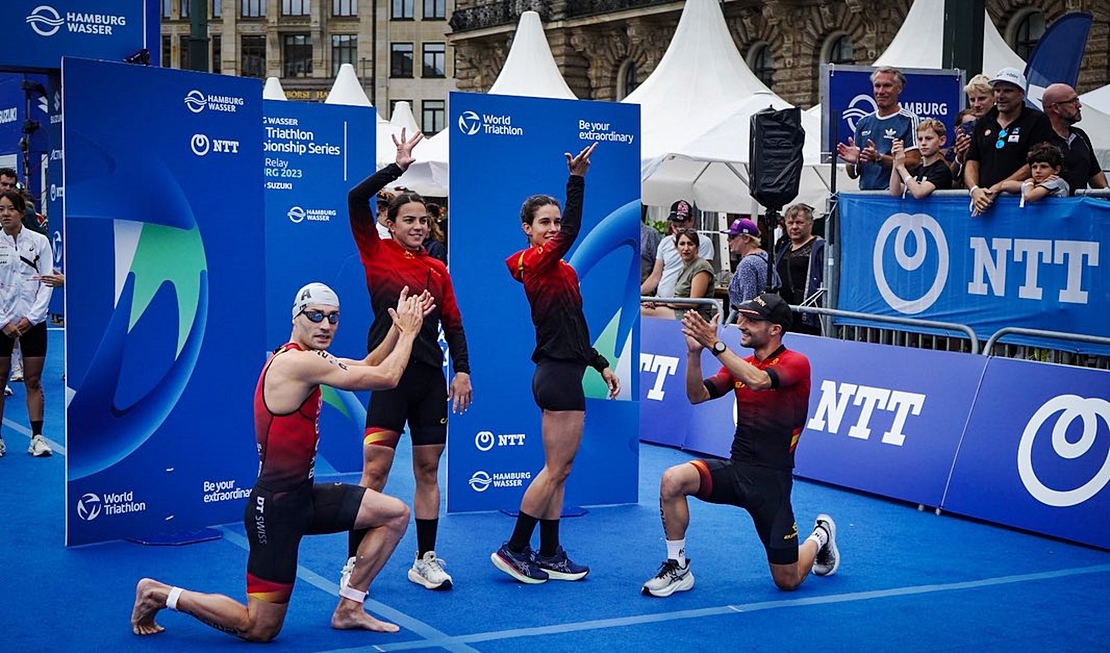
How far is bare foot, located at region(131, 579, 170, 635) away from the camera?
670 cm

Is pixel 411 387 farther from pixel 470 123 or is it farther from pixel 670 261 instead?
pixel 670 261

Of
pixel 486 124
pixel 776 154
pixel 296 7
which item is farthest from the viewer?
pixel 296 7

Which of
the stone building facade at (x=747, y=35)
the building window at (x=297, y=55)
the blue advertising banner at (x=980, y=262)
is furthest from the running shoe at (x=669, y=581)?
the building window at (x=297, y=55)

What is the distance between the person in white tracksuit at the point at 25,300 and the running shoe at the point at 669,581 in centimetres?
603

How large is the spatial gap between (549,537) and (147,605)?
2.40 m

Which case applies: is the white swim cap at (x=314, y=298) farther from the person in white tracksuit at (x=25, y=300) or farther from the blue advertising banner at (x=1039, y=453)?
the person in white tracksuit at (x=25, y=300)

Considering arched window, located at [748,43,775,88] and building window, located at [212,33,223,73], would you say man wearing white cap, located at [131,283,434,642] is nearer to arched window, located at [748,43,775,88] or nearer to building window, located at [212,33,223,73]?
arched window, located at [748,43,775,88]

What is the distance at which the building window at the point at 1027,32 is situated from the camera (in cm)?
3222

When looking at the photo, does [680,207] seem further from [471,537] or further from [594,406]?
[471,537]

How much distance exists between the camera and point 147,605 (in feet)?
22.1

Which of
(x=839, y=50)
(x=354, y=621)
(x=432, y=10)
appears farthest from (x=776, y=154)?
(x=432, y=10)

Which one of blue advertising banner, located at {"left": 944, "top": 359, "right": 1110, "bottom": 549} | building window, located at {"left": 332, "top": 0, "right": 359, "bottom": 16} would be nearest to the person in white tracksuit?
blue advertising banner, located at {"left": 944, "top": 359, "right": 1110, "bottom": 549}

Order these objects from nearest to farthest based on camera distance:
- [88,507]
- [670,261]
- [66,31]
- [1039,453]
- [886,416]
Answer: [88,507], [1039,453], [886,416], [66,31], [670,261]

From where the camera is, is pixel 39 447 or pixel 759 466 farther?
pixel 39 447
